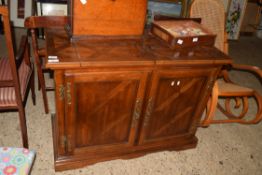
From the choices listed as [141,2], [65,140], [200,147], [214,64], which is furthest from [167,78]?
[200,147]

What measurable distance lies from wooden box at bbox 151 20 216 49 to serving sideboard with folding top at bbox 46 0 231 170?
5 centimetres

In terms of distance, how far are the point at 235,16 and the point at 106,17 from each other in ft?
12.5

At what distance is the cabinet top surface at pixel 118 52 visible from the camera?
1279 millimetres

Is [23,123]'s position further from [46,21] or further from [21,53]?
[46,21]

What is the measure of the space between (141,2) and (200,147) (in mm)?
1343

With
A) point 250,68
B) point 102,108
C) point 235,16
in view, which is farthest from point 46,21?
point 235,16

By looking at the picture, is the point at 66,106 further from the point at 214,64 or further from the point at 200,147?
the point at 200,147

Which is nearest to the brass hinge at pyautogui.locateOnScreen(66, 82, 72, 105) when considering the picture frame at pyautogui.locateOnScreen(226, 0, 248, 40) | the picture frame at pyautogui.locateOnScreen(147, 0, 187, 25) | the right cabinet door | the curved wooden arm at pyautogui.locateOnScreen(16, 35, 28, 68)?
the curved wooden arm at pyautogui.locateOnScreen(16, 35, 28, 68)

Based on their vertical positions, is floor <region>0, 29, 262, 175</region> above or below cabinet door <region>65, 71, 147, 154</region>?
below

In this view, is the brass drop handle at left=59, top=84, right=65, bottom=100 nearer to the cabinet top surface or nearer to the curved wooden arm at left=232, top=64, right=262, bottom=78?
the cabinet top surface

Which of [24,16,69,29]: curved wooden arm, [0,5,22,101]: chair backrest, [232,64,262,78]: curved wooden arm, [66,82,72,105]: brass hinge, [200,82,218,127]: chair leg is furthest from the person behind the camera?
[232,64,262,78]: curved wooden arm

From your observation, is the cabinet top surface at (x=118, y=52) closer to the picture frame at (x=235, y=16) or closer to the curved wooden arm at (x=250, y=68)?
the curved wooden arm at (x=250, y=68)

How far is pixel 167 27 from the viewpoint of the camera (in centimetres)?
167

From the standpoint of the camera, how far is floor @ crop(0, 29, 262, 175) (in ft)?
5.80
